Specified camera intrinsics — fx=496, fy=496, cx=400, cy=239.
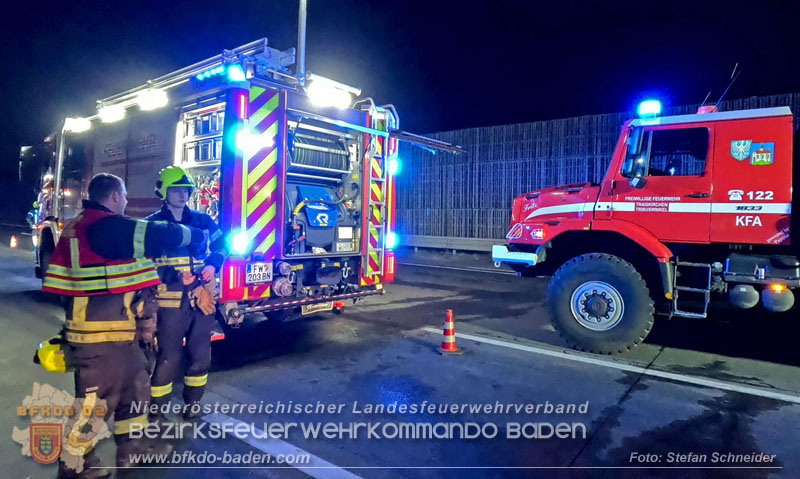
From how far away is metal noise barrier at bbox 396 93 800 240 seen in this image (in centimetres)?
1397

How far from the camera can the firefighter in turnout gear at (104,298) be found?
277 centimetres

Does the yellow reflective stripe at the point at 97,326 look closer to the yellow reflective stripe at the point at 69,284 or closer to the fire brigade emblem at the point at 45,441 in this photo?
the yellow reflective stripe at the point at 69,284

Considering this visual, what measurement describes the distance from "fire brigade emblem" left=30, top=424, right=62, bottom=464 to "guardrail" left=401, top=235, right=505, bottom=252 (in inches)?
512

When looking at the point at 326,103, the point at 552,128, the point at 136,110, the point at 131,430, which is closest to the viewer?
the point at 131,430

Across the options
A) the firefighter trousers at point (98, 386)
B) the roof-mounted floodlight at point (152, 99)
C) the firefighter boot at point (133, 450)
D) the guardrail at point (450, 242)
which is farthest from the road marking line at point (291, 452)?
the guardrail at point (450, 242)

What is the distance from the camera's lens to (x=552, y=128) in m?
14.8

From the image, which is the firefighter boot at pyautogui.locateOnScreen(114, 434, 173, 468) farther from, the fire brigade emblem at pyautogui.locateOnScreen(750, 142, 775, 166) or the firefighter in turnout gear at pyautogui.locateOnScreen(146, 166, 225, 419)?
the fire brigade emblem at pyautogui.locateOnScreen(750, 142, 775, 166)

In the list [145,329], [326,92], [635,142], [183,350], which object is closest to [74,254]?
[145,329]

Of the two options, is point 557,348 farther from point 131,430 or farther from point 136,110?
point 136,110

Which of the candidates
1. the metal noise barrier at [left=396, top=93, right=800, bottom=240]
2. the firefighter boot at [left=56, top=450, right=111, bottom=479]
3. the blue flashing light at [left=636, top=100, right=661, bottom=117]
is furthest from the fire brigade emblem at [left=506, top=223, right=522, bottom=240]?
the metal noise barrier at [left=396, top=93, right=800, bottom=240]

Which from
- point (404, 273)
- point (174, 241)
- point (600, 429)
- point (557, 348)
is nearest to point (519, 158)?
point (404, 273)

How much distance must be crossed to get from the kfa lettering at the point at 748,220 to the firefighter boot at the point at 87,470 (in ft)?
19.3

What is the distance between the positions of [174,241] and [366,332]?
12.0 feet

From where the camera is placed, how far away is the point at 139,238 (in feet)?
9.43
